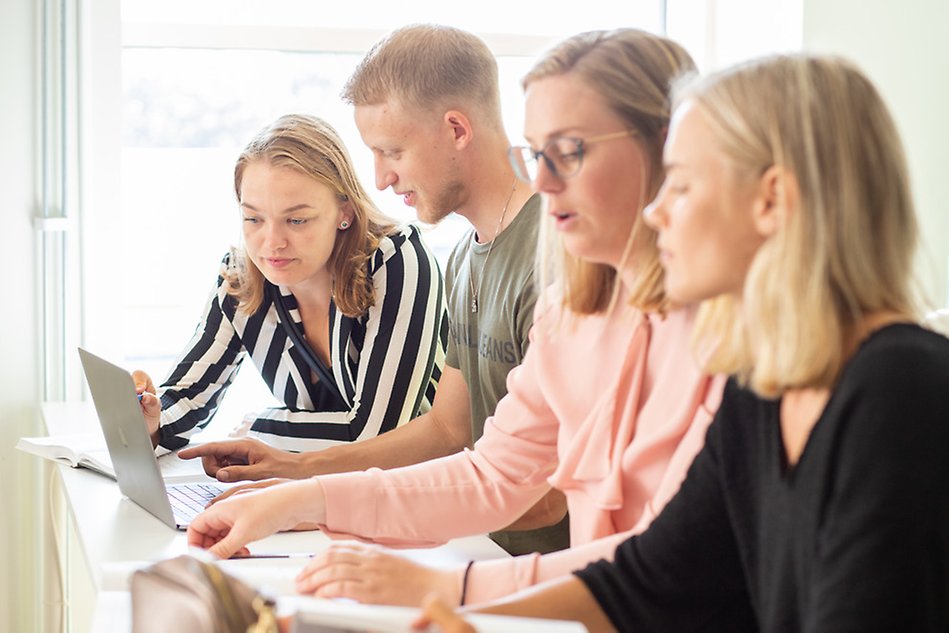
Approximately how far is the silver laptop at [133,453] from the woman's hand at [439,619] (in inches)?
31.1

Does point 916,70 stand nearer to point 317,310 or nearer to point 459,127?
point 459,127

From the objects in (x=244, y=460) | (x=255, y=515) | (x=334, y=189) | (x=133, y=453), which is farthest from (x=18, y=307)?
(x=255, y=515)

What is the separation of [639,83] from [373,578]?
565 mm

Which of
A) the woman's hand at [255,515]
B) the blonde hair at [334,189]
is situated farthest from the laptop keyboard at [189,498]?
the blonde hair at [334,189]

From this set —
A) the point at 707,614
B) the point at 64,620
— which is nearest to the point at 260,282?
the point at 64,620

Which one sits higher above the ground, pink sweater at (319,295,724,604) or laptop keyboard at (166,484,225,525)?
pink sweater at (319,295,724,604)

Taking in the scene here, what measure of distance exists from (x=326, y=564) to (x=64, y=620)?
1.63m

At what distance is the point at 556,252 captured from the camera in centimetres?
133

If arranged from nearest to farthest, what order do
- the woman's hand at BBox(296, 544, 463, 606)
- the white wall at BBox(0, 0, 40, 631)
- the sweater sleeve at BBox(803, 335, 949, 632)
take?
the sweater sleeve at BBox(803, 335, 949, 632)
the woman's hand at BBox(296, 544, 463, 606)
the white wall at BBox(0, 0, 40, 631)

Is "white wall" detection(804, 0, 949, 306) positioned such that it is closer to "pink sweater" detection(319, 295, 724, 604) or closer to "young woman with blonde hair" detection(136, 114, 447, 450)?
"young woman with blonde hair" detection(136, 114, 447, 450)

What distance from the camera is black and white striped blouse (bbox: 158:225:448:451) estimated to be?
2021mm

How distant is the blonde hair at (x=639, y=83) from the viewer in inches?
46.5

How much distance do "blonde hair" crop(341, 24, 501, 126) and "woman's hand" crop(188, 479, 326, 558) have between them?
719 millimetres

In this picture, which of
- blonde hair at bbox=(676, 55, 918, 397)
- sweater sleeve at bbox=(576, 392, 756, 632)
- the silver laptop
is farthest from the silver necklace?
blonde hair at bbox=(676, 55, 918, 397)
